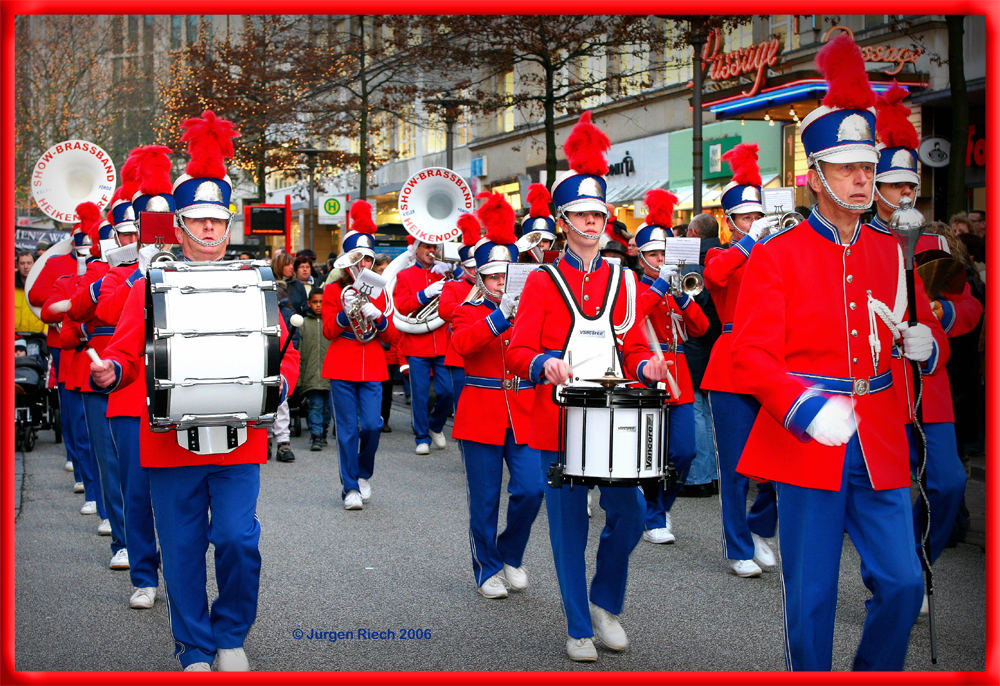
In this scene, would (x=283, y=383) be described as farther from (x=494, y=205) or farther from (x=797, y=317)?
(x=494, y=205)

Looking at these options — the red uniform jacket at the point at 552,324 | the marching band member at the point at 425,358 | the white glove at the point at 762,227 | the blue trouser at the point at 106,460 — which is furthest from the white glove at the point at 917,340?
the marching band member at the point at 425,358

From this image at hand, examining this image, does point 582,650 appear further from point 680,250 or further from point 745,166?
point 745,166

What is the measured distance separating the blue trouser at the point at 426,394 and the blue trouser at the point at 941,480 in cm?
759

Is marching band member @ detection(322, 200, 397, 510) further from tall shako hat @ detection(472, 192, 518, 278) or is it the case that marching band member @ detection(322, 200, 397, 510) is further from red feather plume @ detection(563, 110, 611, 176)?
red feather plume @ detection(563, 110, 611, 176)

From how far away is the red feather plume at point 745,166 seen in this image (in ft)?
25.1

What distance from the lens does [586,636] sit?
545cm

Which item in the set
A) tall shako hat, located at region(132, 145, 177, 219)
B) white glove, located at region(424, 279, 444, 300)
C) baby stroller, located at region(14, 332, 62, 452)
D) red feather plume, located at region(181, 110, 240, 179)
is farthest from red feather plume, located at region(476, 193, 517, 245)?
baby stroller, located at region(14, 332, 62, 452)

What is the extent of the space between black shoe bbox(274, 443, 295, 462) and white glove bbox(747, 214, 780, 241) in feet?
20.7

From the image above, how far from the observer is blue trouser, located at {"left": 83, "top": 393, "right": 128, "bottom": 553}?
724cm

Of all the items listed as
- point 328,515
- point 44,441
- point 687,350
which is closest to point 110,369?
point 328,515

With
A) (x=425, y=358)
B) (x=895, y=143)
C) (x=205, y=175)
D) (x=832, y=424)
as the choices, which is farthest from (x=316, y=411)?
(x=832, y=424)

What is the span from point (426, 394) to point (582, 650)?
7706 mm

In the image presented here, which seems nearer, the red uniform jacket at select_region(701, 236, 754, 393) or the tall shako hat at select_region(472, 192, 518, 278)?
the red uniform jacket at select_region(701, 236, 754, 393)

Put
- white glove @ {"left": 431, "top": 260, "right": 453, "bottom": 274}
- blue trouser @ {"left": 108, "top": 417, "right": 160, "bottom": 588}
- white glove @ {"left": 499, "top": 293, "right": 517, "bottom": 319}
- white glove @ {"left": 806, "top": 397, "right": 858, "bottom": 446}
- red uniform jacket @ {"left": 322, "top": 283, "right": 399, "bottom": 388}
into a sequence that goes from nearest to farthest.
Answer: white glove @ {"left": 806, "top": 397, "right": 858, "bottom": 446} → blue trouser @ {"left": 108, "top": 417, "right": 160, "bottom": 588} → white glove @ {"left": 499, "top": 293, "right": 517, "bottom": 319} → red uniform jacket @ {"left": 322, "top": 283, "right": 399, "bottom": 388} → white glove @ {"left": 431, "top": 260, "right": 453, "bottom": 274}
